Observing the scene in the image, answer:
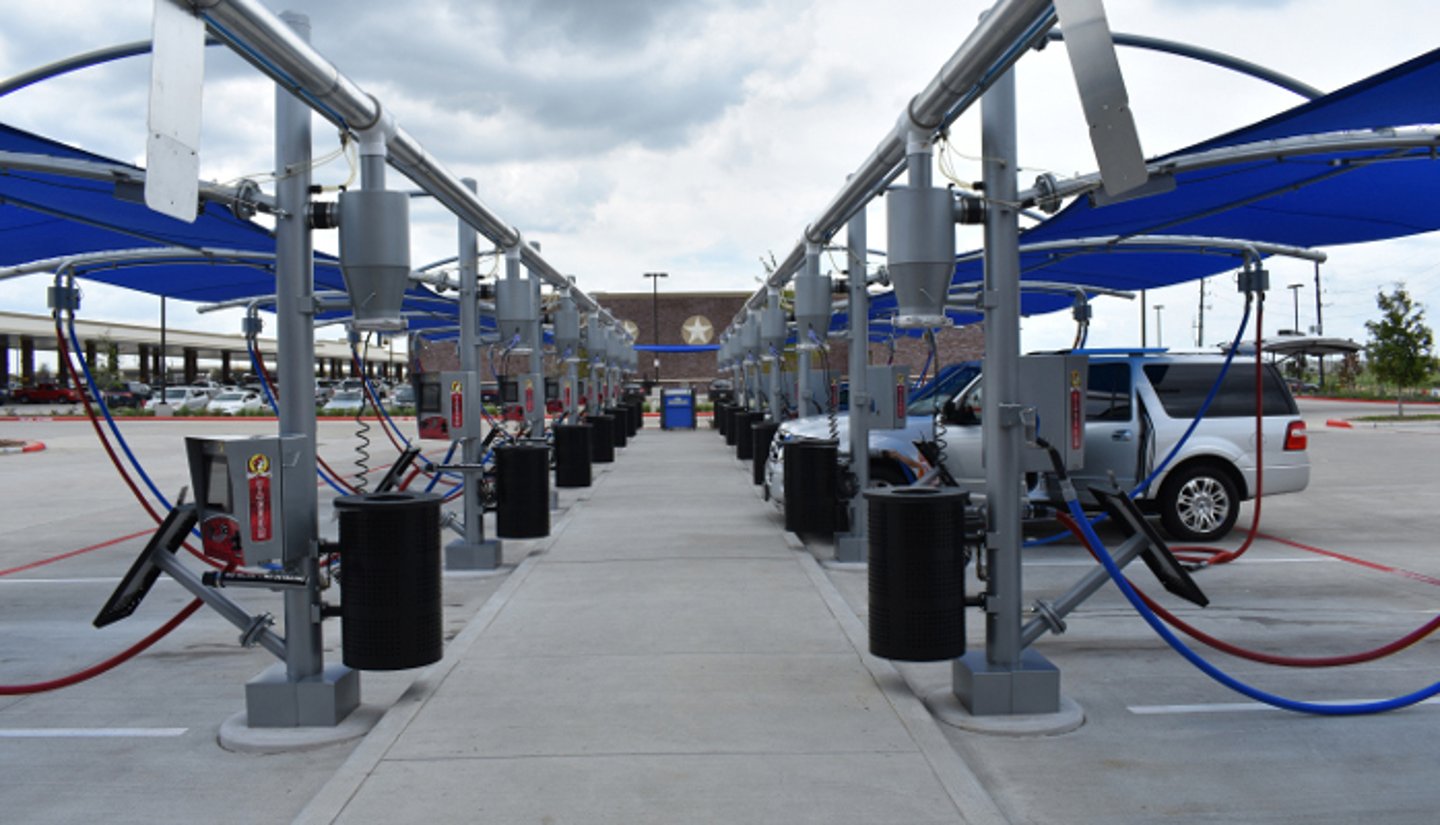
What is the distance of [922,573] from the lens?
543 centimetres

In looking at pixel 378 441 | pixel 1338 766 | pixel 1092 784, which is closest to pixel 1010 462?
pixel 1092 784

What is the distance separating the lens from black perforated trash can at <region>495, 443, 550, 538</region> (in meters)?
10.2

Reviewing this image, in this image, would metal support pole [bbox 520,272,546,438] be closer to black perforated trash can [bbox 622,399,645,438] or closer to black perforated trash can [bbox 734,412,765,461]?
black perforated trash can [bbox 734,412,765,461]

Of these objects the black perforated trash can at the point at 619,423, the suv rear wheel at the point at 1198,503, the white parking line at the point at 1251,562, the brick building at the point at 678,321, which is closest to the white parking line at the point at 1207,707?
the white parking line at the point at 1251,562

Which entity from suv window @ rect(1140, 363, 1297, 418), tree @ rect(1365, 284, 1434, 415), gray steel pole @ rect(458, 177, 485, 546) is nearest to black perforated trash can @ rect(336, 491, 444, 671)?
gray steel pole @ rect(458, 177, 485, 546)

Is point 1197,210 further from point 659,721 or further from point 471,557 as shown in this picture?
point 471,557

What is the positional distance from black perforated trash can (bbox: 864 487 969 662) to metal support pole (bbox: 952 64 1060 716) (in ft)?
0.60

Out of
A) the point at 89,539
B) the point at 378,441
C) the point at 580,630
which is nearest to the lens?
the point at 580,630

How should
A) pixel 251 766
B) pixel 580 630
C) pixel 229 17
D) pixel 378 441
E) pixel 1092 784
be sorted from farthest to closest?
pixel 378 441 → pixel 580 630 → pixel 251 766 → pixel 1092 784 → pixel 229 17

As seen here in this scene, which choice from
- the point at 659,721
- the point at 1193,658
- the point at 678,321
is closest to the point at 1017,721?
the point at 1193,658

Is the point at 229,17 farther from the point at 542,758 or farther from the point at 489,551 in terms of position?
the point at 489,551

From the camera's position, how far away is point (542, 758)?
4.82m

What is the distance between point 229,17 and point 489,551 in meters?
6.14

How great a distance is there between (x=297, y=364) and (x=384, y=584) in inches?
46.2
